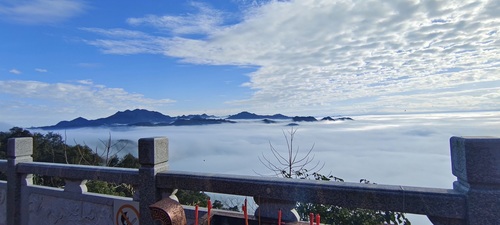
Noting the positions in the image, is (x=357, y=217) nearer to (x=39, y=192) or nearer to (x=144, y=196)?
(x=144, y=196)

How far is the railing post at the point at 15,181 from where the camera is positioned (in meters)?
4.77

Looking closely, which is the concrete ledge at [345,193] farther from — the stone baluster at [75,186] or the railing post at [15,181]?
the railing post at [15,181]

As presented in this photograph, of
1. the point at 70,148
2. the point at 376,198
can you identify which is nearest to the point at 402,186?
the point at 376,198

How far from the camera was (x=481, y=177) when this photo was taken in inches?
85.0

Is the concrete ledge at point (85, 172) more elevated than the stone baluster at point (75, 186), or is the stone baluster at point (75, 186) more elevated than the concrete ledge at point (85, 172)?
the concrete ledge at point (85, 172)

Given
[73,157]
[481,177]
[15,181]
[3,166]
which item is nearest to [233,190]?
[481,177]

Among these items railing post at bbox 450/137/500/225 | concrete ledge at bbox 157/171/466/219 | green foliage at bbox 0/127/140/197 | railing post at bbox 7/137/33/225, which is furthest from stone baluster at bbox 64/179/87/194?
railing post at bbox 450/137/500/225

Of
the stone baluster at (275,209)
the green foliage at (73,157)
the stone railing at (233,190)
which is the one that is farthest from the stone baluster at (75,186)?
the stone baluster at (275,209)

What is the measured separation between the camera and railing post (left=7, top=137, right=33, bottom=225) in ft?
15.7

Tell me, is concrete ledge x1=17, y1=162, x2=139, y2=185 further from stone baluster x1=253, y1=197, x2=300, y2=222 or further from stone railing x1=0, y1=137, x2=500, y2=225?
stone baluster x1=253, y1=197, x2=300, y2=222

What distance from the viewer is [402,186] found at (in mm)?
2516

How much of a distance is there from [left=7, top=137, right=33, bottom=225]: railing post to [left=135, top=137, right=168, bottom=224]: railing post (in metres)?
2.72

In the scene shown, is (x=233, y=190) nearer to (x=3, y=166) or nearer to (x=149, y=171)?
(x=149, y=171)

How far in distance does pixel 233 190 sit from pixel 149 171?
106 cm
